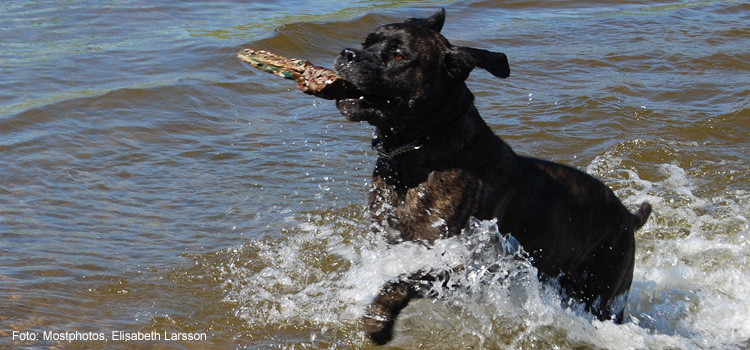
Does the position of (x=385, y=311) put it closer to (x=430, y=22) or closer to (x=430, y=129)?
(x=430, y=129)

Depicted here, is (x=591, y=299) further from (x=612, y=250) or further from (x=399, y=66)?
(x=399, y=66)

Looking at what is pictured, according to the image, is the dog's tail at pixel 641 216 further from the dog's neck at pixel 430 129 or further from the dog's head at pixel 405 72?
the dog's head at pixel 405 72

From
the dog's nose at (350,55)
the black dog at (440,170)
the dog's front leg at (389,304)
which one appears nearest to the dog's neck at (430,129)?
the black dog at (440,170)

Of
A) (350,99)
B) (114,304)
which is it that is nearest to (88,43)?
(114,304)

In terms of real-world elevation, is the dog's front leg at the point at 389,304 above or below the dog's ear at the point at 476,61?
below

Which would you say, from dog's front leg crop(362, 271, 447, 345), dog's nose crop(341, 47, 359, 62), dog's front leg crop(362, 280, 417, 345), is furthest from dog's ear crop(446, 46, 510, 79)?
dog's front leg crop(362, 280, 417, 345)

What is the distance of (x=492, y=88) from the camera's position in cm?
1088

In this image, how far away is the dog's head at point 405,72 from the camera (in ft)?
16.0

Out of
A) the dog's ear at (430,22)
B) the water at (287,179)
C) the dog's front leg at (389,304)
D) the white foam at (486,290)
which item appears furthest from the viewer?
the water at (287,179)

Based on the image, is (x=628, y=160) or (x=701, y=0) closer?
(x=628, y=160)

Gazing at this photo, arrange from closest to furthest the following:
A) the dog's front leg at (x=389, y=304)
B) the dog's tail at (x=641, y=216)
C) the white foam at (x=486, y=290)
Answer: the dog's front leg at (x=389, y=304)
the white foam at (x=486, y=290)
the dog's tail at (x=641, y=216)

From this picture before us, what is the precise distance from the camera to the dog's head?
4879 millimetres

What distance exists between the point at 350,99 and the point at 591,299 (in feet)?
6.48

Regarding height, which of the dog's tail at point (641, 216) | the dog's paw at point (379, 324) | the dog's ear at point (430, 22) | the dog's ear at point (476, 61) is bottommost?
the dog's paw at point (379, 324)
